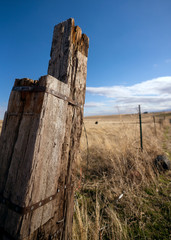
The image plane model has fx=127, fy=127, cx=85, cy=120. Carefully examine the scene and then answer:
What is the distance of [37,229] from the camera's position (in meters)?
1.21

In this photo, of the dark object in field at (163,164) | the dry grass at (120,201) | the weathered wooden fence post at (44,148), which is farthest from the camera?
the dark object in field at (163,164)

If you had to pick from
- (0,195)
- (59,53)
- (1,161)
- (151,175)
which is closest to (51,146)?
(1,161)

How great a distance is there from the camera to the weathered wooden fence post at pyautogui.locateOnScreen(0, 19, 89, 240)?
1125 mm

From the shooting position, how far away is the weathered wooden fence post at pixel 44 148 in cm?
112

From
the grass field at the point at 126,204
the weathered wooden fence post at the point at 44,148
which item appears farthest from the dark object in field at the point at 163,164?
the weathered wooden fence post at the point at 44,148

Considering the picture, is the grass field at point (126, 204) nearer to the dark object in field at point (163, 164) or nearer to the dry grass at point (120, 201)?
the dry grass at point (120, 201)

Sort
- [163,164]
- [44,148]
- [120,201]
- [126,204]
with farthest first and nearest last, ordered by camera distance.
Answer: [163,164], [120,201], [126,204], [44,148]

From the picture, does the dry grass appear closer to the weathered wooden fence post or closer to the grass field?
the grass field

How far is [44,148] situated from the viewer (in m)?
1.23

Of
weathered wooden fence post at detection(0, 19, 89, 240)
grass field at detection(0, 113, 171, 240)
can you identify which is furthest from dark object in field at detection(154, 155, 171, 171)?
weathered wooden fence post at detection(0, 19, 89, 240)

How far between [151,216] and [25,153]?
2590 mm

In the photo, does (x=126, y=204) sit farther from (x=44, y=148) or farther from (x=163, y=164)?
(x=163, y=164)

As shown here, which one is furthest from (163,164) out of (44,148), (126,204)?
(44,148)

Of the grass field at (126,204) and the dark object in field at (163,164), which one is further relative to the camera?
the dark object in field at (163,164)
